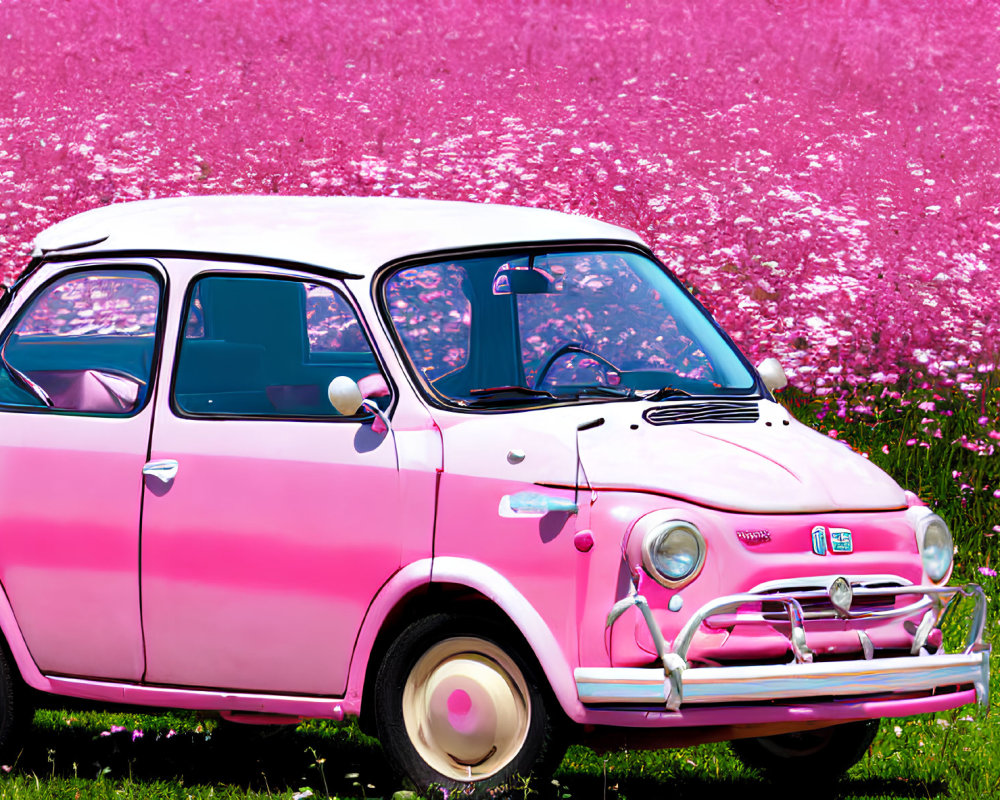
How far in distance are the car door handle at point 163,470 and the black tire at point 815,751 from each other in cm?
241

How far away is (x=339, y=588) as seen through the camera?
5.66 meters

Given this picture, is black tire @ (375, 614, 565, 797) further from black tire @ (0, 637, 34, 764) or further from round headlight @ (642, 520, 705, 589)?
black tire @ (0, 637, 34, 764)

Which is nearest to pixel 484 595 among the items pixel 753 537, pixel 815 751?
pixel 753 537

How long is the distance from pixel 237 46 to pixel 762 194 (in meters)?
7.38

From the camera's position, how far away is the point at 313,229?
6141 mm

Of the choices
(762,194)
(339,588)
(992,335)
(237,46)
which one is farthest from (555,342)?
(237,46)

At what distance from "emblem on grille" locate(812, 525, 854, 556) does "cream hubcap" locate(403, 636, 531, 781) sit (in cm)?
100

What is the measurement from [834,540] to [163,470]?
7.46 feet

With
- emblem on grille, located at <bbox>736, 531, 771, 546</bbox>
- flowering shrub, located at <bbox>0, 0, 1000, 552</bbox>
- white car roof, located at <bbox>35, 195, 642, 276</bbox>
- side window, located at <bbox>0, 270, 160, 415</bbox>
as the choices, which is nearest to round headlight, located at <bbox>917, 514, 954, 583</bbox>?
emblem on grille, located at <bbox>736, 531, 771, 546</bbox>

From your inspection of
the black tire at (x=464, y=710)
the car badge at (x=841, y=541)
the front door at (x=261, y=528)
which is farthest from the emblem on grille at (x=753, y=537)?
the front door at (x=261, y=528)

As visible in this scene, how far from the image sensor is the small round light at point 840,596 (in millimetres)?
5262

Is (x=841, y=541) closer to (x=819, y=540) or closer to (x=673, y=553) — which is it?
(x=819, y=540)

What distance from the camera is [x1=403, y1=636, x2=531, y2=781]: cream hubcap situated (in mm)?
5395

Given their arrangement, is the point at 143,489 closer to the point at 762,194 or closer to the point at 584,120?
the point at 762,194
